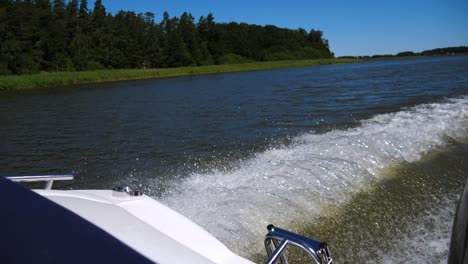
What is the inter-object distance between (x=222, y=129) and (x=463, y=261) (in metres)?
8.51

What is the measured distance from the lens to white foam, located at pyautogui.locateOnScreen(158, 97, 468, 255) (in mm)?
3902

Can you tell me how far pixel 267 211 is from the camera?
13.4ft

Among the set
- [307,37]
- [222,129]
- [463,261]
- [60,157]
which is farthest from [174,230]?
[307,37]

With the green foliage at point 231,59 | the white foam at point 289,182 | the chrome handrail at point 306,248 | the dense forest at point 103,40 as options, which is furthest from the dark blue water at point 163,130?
the green foliage at point 231,59

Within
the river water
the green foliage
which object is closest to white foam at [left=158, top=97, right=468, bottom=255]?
the river water

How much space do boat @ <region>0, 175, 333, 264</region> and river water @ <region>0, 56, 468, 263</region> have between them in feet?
4.87

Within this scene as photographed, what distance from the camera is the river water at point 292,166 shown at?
3887 mm

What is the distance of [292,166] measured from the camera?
5.33 meters

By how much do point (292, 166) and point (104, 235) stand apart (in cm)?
384

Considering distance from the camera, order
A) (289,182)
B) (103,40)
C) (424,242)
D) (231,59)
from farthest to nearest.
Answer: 1. (231,59)
2. (103,40)
3. (289,182)
4. (424,242)

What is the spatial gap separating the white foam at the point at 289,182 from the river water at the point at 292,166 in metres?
0.02

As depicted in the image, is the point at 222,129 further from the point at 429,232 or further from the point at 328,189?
the point at 429,232

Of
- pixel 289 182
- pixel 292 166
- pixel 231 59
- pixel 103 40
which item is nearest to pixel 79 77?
pixel 103 40

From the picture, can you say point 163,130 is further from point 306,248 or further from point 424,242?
point 306,248
